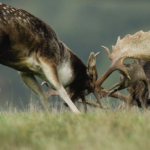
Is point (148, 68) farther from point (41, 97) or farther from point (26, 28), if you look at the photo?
point (26, 28)

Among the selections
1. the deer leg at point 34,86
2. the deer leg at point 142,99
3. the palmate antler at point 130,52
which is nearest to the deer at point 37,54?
the deer leg at point 34,86

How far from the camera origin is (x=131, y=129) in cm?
388

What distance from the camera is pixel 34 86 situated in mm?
7305

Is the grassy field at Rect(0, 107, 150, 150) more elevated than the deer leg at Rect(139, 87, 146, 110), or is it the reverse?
the grassy field at Rect(0, 107, 150, 150)

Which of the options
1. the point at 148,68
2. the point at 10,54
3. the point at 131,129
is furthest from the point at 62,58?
the point at 131,129

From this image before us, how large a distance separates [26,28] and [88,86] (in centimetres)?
250

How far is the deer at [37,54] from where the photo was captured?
18.5 ft

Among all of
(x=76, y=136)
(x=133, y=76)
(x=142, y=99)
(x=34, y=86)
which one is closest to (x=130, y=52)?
(x=133, y=76)

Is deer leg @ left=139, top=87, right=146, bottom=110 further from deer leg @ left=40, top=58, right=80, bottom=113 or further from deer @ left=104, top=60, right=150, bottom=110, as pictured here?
deer leg @ left=40, top=58, right=80, bottom=113

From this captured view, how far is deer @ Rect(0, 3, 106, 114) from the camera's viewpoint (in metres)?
5.64

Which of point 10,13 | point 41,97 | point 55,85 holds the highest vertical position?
point 10,13

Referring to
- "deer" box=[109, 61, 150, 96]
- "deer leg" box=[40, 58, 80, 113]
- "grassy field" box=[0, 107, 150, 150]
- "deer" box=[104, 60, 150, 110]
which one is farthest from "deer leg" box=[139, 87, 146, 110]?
"grassy field" box=[0, 107, 150, 150]

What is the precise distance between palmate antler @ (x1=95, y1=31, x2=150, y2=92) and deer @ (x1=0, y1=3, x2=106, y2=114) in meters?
0.42

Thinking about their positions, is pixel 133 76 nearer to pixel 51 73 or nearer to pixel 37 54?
pixel 51 73
